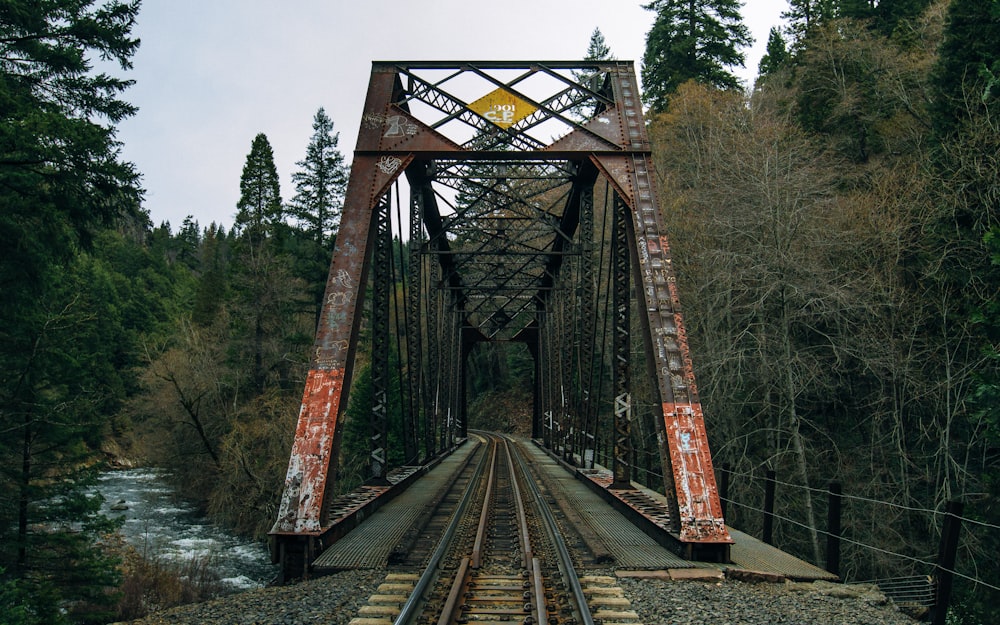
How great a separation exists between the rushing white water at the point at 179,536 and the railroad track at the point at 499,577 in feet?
35.6

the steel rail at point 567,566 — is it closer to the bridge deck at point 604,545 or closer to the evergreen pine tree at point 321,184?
the bridge deck at point 604,545

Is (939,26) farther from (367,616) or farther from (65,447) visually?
(65,447)

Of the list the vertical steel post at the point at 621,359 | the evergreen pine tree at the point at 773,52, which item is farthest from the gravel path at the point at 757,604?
the evergreen pine tree at the point at 773,52

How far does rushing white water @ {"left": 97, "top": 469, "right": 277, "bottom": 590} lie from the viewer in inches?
709

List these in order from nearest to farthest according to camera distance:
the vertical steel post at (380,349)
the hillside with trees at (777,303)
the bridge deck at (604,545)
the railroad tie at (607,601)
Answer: the railroad tie at (607,601) < the bridge deck at (604,545) < the vertical steel post at (380,349) < the hillside with trees at (777,303)

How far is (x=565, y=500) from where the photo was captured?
32.5 feet

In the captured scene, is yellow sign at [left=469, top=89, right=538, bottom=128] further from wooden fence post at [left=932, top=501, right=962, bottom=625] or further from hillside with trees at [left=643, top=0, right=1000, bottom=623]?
hillside with trees at [left=643, top=0, right=1000, bottom=623]

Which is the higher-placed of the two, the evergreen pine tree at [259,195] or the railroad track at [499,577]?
the evergreen pine tree at [259,195]

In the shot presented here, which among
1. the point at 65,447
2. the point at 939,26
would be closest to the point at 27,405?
the point at 65,447

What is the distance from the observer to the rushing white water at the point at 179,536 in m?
18.0

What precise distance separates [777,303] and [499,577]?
496 inches

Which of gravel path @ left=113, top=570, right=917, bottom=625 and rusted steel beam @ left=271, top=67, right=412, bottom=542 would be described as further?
rusted steel beam @ left=271, top=67, right=412, bottom=542

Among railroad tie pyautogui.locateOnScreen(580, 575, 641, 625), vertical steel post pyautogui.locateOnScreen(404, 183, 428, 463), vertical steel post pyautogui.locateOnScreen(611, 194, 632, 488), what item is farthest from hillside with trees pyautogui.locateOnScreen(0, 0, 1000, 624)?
railroad tie pyautogui.locateOnScreen(580, 575, 641, 625)

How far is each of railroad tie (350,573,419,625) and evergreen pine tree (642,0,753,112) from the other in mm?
31788
